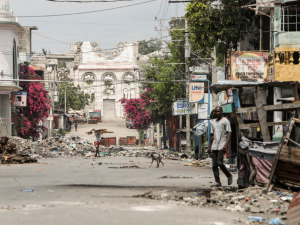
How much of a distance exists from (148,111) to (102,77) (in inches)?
1859

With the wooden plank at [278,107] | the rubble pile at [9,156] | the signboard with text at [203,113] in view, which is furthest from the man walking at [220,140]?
the signboard with text at [203,113]

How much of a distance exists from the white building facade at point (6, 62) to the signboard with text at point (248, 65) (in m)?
19.5

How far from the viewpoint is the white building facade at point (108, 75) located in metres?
94.5

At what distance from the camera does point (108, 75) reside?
95.5 m

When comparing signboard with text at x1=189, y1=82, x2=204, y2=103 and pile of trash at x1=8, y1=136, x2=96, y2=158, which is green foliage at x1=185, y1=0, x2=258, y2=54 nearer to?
signboard with text at x1=189, y1=82, x2=204, y2=103

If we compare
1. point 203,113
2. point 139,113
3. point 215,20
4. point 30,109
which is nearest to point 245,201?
point 215,20

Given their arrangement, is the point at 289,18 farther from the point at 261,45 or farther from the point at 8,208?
the point at 8,208

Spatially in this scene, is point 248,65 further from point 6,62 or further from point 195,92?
point 6,62

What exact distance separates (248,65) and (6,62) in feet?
68.7

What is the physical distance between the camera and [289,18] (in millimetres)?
19297

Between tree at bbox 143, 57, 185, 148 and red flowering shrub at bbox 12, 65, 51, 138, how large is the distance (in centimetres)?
1024

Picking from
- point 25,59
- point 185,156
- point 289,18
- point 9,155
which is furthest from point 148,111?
point 289,18

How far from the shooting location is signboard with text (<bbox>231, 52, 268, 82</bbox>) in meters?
19.5

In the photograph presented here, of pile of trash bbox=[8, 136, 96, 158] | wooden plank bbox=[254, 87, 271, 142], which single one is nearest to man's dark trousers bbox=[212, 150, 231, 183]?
wooden plank bbox=[254, 87, 271, 142]
